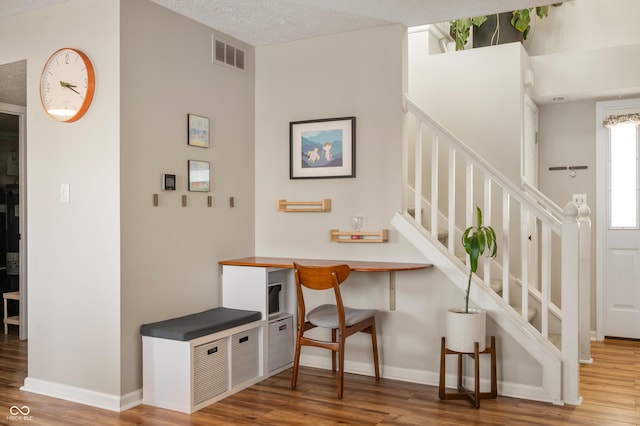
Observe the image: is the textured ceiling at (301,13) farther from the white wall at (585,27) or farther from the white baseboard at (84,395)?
the white baseboard at (84,395)

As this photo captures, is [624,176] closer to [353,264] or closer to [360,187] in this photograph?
[360,187]

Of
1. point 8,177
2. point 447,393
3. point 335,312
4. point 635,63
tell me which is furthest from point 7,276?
point 635,63

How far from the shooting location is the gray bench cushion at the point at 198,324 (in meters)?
3.31

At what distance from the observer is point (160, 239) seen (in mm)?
3629

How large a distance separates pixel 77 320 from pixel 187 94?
1685 millimetres

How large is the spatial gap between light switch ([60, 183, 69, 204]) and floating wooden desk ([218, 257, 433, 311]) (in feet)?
3.80

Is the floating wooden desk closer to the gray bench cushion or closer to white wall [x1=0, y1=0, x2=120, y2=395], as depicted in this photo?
the gray bench cushion

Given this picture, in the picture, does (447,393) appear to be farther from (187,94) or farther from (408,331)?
(187,94)

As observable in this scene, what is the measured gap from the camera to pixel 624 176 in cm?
518

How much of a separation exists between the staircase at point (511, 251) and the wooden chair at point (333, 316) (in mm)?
658

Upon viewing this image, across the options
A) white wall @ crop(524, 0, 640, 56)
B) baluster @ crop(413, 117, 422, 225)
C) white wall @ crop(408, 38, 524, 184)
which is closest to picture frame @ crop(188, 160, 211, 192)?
baluster @ crop(413, 117, 422, 225)

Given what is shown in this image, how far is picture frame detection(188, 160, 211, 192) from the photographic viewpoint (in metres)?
3.88

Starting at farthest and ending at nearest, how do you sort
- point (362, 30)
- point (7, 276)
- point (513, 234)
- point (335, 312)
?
point (7, 276) < point (513, 234) < point (362, 30) < point (335, 312)

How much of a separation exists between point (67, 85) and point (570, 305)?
137 inches
